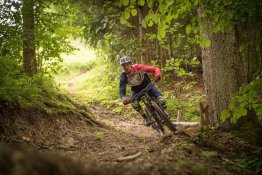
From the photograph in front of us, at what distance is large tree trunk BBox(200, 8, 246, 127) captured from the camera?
629 centimetres

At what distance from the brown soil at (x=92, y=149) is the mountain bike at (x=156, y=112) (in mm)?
586

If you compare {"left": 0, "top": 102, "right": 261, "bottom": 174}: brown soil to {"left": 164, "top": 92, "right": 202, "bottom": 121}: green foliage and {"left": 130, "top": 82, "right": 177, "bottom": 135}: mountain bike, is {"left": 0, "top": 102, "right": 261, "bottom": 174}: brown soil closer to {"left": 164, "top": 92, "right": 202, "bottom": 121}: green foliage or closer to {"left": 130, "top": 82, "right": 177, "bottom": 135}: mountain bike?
{"left": 130, "top": 82, "right": 177, "bottom": 135}: mountain bike

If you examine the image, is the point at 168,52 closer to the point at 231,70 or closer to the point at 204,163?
the point at 231,70

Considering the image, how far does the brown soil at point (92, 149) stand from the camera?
1.77 m

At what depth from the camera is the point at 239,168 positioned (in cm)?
418

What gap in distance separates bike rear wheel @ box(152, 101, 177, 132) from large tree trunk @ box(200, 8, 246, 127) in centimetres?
99

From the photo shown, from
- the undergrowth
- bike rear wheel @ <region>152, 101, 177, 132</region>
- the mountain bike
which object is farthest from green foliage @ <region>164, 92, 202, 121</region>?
bike rear wheel @ <region>152, 101, 177, 132</region>

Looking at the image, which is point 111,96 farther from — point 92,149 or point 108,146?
point 92,149

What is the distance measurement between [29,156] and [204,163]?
2889 mm

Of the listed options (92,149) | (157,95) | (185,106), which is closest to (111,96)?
(185,106)

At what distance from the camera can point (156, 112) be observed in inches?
288

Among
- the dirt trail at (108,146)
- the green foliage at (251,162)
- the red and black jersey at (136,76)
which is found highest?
the red and black jersey at (136,76)

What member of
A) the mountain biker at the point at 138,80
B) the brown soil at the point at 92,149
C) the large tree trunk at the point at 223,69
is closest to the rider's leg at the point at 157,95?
the mountain biker at the point at 138,80

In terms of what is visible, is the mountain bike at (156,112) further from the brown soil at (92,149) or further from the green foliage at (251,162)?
the green foliage at (251,162)
